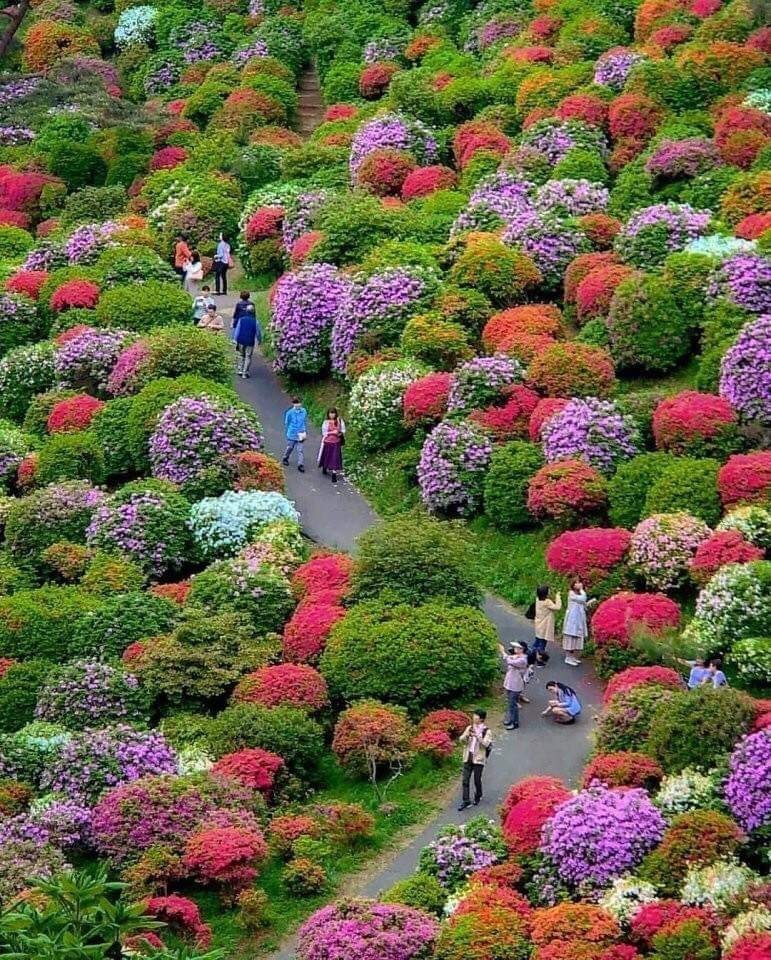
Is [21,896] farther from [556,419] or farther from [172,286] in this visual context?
[172,286]

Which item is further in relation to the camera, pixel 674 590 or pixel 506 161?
pixel 506 161

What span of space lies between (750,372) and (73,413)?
10822 mm

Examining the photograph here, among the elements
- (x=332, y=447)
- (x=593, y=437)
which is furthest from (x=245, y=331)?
(x=593, y=437)

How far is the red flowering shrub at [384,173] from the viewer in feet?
140

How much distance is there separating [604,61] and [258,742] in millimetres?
19297

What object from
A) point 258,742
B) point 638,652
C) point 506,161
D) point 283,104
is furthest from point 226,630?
point 283,104

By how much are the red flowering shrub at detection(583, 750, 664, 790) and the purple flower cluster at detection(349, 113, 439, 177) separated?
19459 millimetres

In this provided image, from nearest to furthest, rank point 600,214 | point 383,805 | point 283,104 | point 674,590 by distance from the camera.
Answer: point 383,805 < point 674,590 < point 600,214 < point 283,104

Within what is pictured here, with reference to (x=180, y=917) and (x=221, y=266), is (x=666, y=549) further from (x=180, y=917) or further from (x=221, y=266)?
(x=221, y=266)

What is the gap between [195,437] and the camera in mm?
34906

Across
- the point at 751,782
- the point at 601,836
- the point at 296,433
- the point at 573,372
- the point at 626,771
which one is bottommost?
the point at 601,836

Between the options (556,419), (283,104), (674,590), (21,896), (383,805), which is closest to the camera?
(21,896)

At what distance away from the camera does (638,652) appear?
28797mm

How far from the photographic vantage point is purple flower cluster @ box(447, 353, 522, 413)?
34.5 metres
